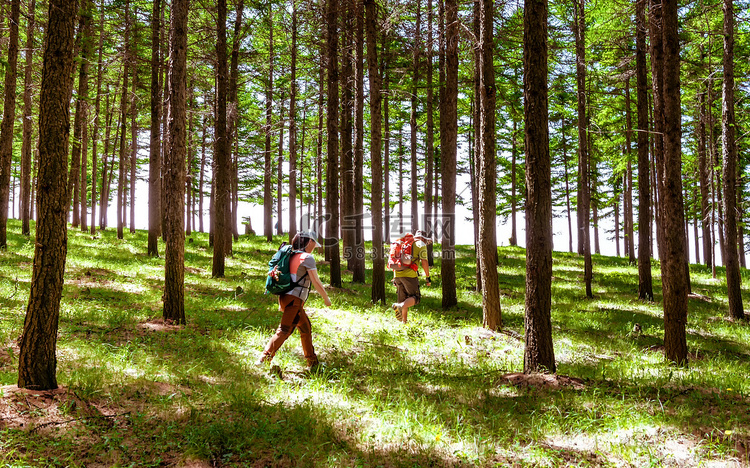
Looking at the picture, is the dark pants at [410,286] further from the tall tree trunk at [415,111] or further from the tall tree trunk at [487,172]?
the tall tree trunk at [415,111]

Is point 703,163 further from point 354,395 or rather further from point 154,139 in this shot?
point 154,139

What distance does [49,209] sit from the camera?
14.5ft

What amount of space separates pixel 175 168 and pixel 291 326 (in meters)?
4.30

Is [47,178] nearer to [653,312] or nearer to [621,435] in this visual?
[621,435]

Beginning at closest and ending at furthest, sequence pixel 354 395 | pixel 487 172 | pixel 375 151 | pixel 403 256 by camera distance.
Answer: pixel 354 395 → pixel 487 172 → pixel 403 256 → pixel 375 151

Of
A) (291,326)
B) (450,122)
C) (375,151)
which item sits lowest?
(291,326)

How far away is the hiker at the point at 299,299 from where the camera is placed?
6.03 m

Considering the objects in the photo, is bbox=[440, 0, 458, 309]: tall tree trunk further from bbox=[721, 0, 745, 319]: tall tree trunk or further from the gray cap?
bbox=[721, 0, 745, 319]: tall tree trunk

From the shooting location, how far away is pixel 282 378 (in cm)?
590

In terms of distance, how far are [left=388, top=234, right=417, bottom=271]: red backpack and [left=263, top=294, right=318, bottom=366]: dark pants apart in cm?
387

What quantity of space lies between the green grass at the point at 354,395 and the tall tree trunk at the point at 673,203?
29.2 inches

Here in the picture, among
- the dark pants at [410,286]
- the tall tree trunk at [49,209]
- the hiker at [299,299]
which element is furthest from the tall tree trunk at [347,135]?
the tall tree trunk at [49,209]

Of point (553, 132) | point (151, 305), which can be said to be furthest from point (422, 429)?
point (553, 132)

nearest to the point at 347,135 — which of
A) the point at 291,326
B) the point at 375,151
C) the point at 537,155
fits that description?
the point at 375,151
